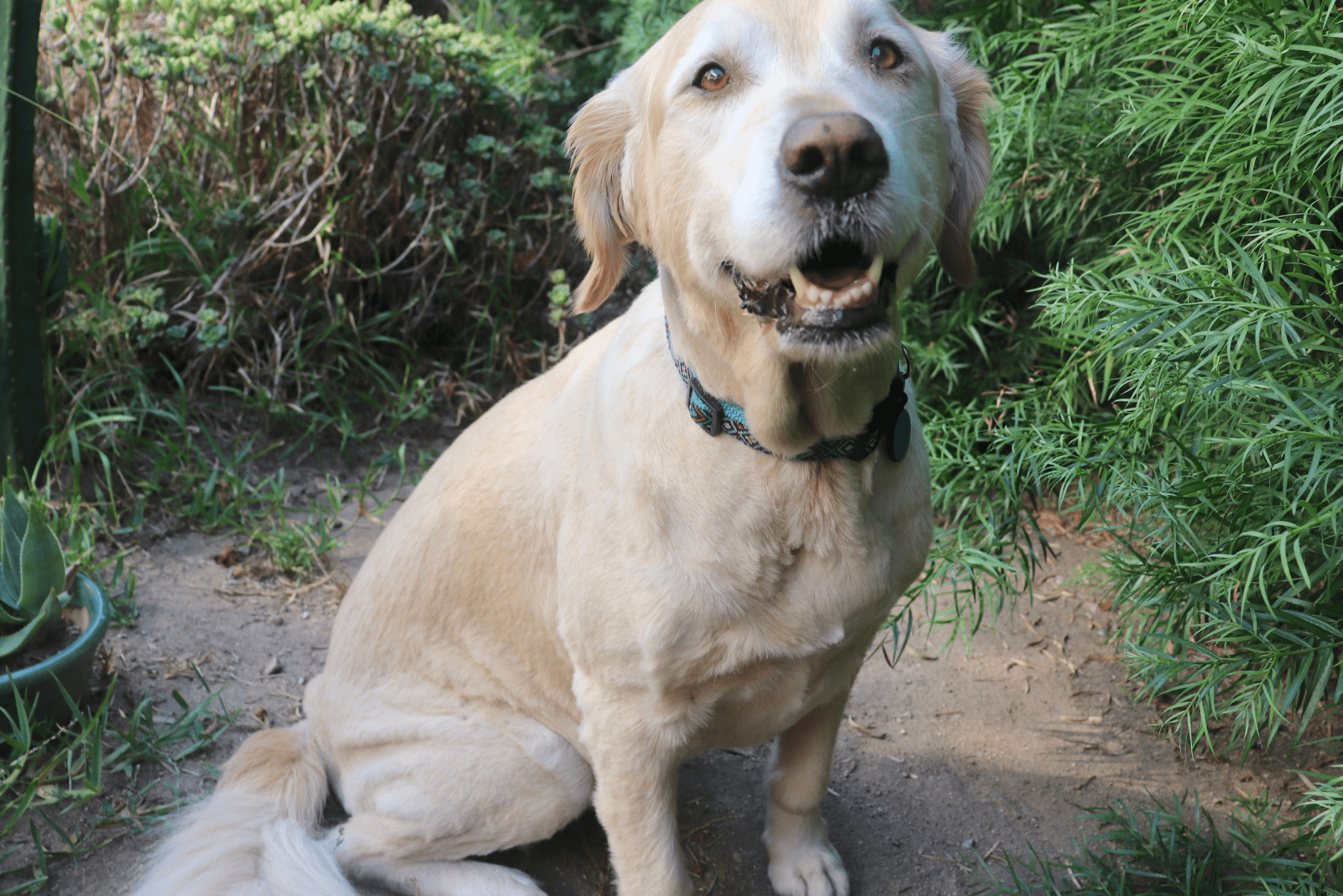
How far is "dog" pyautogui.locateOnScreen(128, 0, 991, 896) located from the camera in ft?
5.35

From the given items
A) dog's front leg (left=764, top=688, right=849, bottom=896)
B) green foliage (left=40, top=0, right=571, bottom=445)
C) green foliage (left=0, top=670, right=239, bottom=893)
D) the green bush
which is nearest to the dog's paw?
dog's front leg (left=764, top=688, right=849, bottom=896)

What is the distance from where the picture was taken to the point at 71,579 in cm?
273

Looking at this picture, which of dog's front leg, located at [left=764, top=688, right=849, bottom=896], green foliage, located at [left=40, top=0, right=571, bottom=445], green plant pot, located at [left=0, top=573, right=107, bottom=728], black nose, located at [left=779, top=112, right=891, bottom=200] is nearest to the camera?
black nose, located at [left=779, top=112, right=891, bottom=200]

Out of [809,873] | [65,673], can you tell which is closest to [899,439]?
[809,873]

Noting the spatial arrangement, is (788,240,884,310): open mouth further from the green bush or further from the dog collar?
the green bush

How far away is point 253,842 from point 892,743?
1.80 m

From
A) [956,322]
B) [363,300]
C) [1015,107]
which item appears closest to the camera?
[1015,107]

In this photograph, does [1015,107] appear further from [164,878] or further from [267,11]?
[164,878]

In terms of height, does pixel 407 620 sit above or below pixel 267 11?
below

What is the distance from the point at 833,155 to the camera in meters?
1.48

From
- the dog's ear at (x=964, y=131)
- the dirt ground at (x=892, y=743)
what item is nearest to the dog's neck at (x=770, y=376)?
the dog's ear at (x=964, y=131)

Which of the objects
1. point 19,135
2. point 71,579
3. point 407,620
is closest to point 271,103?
point 19,135

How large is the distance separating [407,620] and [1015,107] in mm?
2618

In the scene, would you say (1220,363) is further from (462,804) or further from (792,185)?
(462,804)
